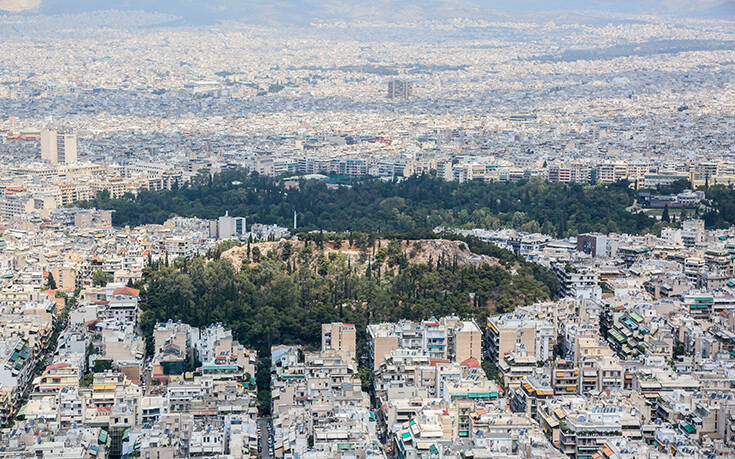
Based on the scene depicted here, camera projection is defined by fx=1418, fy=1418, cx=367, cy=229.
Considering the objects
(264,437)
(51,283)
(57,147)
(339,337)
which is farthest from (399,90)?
(264,437)

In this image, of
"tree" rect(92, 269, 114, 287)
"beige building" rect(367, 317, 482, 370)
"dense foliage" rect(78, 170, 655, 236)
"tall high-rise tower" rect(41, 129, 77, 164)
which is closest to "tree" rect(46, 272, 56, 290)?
"tree" rect(92, 269, 114, 287)

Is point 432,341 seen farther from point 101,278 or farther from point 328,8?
point 328,8

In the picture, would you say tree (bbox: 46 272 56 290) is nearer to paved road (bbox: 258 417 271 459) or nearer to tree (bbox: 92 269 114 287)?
tree (bbox: 92 269 114 287)

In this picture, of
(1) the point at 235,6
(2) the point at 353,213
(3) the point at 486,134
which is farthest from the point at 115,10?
(2) the point at 353,213

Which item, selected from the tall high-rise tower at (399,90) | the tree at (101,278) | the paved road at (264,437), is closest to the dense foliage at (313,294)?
the tree at (101,278)

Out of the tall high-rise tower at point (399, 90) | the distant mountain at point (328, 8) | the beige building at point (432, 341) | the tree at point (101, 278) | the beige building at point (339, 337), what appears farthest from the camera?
the distant mountain at point (328, 8)

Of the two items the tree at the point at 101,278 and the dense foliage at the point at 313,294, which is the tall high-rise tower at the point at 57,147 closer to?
the tree at the point at 101,278
